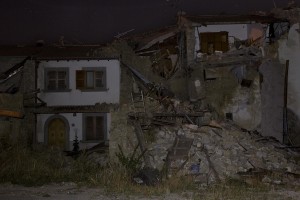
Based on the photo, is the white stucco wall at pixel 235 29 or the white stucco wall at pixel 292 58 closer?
the white stucco wall at pixel 292 58

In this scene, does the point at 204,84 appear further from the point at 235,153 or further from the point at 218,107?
the point at 235,153

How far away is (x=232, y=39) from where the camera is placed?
1121 inches

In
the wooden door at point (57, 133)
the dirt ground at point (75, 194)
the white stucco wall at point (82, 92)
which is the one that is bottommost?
the dirt ground at point (75, 194)

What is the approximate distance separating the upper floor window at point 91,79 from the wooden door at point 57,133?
9.34ft

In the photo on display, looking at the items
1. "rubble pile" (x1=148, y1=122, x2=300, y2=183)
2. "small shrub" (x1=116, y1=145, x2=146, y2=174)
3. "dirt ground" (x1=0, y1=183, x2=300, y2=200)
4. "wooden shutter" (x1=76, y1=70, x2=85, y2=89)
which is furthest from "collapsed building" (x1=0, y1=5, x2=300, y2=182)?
"dirt ground" (x1=0, y1=183, x2=300, y2=200)

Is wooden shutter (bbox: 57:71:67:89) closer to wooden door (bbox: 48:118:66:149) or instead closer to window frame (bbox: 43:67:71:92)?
window frame (bbox: 43:67:71:92)

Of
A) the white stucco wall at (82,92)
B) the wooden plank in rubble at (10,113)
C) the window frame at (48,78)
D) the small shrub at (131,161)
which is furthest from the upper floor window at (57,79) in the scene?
the small shrub at (131,161)

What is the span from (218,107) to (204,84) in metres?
2.07

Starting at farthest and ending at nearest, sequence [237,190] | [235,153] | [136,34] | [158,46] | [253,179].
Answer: [136,34], [158,46], [235,153], [253,179], [237,190]

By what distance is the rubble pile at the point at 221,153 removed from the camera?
1880cm

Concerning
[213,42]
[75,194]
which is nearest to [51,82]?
[213,42]

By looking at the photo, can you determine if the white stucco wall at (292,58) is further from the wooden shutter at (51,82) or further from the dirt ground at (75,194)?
the wooden shutter at (51,82)

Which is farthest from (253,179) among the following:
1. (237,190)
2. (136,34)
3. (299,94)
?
(136,34)

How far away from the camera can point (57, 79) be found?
88.8 ft
